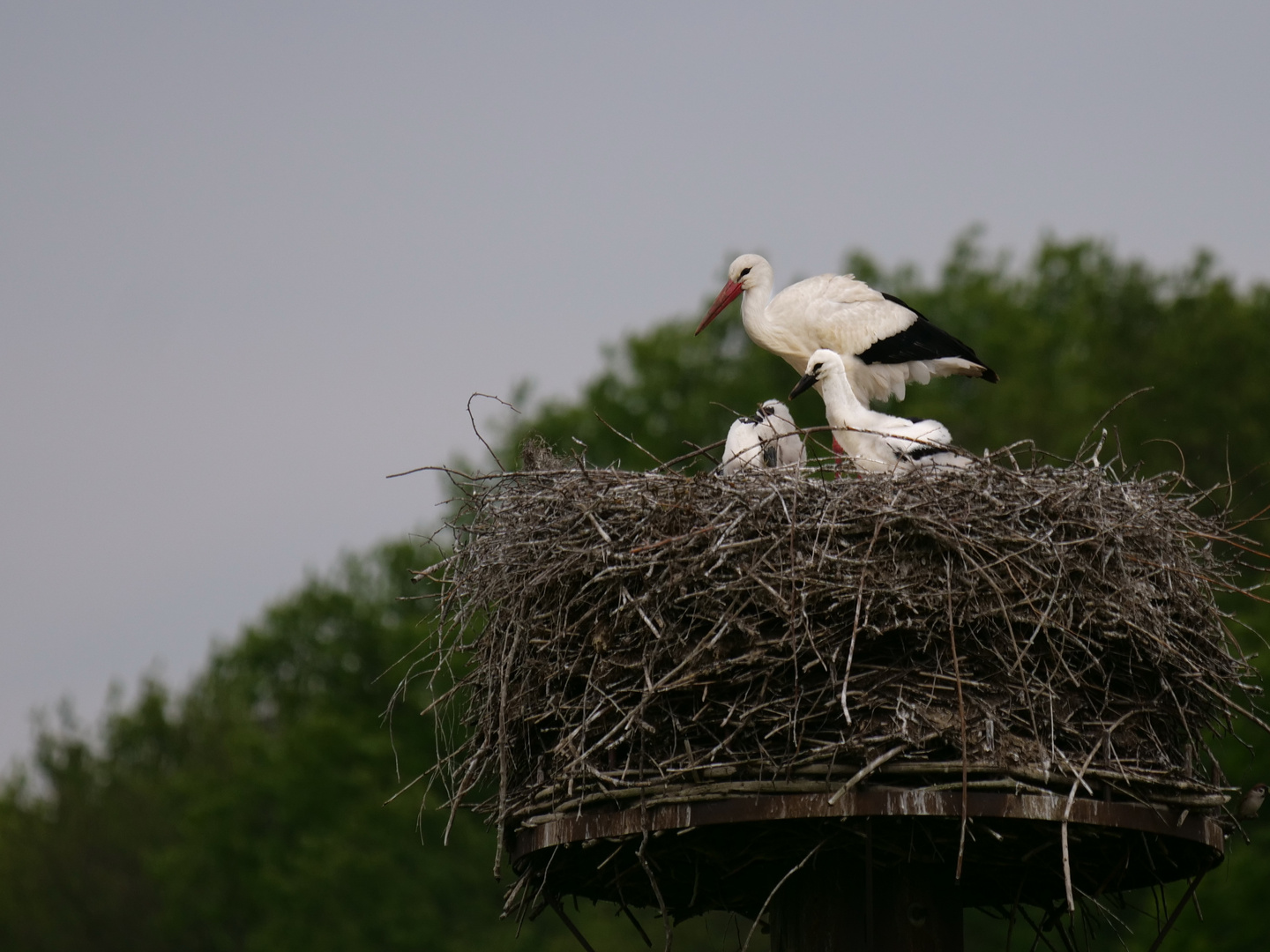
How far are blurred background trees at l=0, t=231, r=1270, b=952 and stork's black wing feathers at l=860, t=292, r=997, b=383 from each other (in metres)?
9.57

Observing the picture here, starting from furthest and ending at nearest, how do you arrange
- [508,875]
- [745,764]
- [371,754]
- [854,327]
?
[371,754]
[508,875]
[854,327]
[745,764]

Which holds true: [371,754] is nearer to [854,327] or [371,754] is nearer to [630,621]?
[854,327]

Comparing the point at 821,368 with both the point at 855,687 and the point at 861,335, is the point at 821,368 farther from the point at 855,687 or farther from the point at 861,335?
the point at 855,687

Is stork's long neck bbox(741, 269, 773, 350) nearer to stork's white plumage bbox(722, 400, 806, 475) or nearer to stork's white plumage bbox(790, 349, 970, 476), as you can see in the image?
stork's white plumage bbox(722, 400, 806, 475)

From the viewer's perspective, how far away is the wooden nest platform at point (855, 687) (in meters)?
6.45

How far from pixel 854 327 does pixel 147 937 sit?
76.5 ft

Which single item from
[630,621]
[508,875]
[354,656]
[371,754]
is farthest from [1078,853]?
[354,656]

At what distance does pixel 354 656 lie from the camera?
29891 millimetres

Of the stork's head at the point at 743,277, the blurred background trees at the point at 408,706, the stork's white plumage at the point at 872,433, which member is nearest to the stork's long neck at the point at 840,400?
the stork's white plumage at the point at 872,433

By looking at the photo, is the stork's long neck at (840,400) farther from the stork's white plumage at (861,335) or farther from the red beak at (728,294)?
the red beak at (728,294)

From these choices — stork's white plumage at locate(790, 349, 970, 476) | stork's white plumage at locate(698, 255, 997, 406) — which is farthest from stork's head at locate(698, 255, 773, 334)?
stork's white plumage at locate(790, 349, 970, 476)

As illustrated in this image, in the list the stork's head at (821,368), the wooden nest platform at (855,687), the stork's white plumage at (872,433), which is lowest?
the wooden nest platform at (855,687)

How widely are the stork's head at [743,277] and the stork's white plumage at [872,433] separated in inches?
54.4

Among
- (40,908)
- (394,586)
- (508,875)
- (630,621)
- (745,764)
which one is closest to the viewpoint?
(745,764)
